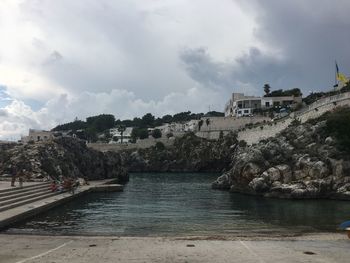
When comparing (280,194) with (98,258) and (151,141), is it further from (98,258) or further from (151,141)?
(151,141)

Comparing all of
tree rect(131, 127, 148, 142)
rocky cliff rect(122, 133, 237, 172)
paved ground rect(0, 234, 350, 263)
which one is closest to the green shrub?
paved ground rect(0, 234, 350, 263)

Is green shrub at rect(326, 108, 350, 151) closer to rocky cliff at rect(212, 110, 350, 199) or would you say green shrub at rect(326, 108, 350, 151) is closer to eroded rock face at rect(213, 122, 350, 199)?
rocky cliff at rect(212, 110, 350, 199)

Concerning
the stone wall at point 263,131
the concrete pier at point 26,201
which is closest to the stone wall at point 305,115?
the stone wall at point 263,131

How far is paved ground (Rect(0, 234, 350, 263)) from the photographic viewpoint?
11812mm

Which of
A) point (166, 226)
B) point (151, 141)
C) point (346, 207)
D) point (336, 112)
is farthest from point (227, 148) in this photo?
point (166, 226)

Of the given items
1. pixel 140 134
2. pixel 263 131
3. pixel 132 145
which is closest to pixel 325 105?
pixel 263 131

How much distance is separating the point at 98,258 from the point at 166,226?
36.5ft

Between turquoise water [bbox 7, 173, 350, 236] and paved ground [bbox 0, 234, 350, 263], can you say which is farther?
turquoise water [bbox 7, 173, 350, 236]

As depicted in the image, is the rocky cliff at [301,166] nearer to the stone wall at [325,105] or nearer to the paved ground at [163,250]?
the stone wall at [325,105]

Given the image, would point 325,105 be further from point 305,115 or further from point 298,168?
point 298,168

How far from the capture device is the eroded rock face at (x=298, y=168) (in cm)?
4003

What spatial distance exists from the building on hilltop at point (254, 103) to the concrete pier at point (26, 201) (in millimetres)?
111059

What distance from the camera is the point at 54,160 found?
49219 mm

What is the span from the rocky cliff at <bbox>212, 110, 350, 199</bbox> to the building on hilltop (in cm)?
8915
